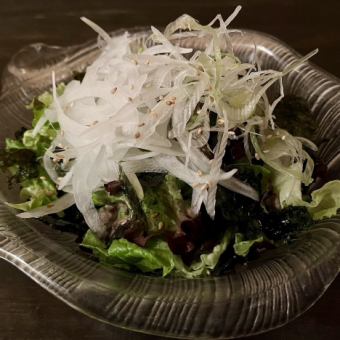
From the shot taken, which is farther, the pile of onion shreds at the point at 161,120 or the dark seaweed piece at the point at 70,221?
the dark seaweed piece at the point at 70,221

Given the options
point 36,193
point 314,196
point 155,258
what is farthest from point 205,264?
point 36,193

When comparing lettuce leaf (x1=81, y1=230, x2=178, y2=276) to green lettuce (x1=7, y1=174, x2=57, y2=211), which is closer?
lettuce leaf (x1=81, y1=230, x2=178, y2=276)

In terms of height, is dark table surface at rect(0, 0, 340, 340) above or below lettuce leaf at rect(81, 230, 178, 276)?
above

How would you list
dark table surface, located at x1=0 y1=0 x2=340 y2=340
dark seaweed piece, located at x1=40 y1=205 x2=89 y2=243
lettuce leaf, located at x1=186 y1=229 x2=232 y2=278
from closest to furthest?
1. lettuce leaf, located at x1=186 y1=229 x2=232 y2=278
2. dark seaweed piece, located at x1=40 y1=205 x2=89 y2=243
3. dark table surface, located at x1=0 y1=0 x2=340 y2=340

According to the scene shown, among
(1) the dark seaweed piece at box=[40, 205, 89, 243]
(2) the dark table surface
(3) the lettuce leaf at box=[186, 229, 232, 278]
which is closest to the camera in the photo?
(3) the lettuce leaf at box=[186, 229, 232, 278]

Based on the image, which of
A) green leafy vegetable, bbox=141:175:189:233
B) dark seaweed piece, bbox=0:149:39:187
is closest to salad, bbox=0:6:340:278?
green leafy vegetable, bbox=141:175:189:233

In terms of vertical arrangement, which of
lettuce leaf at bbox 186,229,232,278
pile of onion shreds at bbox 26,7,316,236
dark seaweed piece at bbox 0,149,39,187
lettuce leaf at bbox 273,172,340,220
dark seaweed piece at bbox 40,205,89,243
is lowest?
dark seaweed piece at bbox 40,205,89,243

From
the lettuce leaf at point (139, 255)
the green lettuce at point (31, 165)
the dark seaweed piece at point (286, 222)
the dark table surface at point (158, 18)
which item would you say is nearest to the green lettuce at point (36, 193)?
the green lettuce at point (31, 165)

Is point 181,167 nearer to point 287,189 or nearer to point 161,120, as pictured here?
point 161,120

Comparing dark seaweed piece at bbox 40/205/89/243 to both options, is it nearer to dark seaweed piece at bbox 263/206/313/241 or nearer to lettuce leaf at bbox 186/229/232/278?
lettuce leaf at bbox 186/229/232/278

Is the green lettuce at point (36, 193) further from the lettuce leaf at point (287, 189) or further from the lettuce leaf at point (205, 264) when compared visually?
the lettuce leaf at point (287, 189)
